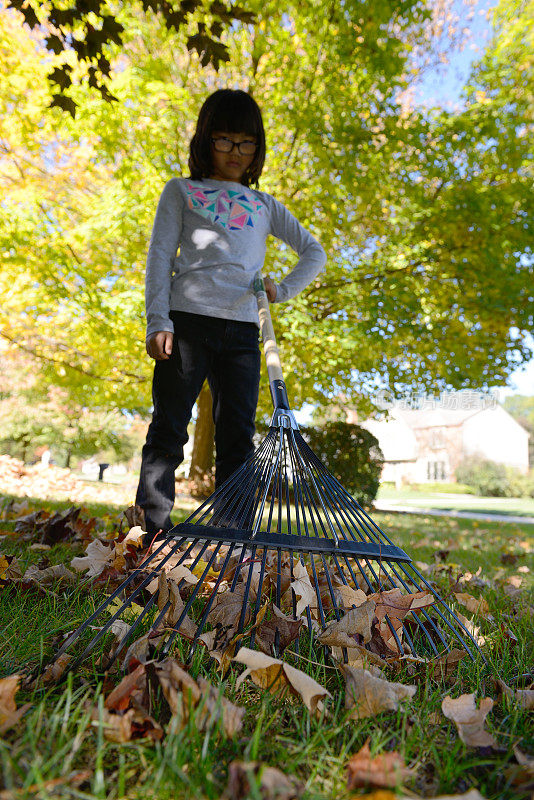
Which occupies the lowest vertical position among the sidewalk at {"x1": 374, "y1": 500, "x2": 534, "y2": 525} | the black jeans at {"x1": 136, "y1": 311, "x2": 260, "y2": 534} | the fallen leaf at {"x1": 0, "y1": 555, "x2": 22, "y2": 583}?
the sidewalk at {"x1": 374, "y1": 500, "x2": 534, "y2": 525}

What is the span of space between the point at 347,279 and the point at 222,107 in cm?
446

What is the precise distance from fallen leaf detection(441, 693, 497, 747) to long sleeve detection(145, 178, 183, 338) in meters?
1.56

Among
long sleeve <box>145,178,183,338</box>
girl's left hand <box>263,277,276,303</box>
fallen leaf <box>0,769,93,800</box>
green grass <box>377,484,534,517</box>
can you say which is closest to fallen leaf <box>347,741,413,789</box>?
fallen leaf <box>0,769,93,800</box>

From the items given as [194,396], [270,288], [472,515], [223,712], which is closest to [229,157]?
[270,288]

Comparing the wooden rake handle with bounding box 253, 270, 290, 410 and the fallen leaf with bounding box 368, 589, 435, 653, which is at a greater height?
the wooden rake handle with bounding box 253, 270, 290, 410

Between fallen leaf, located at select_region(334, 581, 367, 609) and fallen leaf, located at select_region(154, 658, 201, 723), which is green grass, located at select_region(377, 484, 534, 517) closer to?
fallen leaf, located at select_region(334, 581, 367, 609)

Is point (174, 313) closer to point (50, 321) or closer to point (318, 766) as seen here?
point (318, 766)

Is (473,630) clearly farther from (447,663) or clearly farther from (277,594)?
(277,594)

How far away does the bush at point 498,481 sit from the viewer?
24.5 meters

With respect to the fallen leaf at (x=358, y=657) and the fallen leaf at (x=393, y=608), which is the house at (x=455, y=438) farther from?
the fallen leaf at (x=358, y=657)

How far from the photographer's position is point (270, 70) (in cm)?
631

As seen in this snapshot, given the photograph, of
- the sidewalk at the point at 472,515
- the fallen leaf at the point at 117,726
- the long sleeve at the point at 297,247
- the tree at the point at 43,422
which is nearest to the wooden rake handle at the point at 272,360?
the long sleeve at the point at 297,247

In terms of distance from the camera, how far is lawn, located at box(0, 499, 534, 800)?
0.74 metres

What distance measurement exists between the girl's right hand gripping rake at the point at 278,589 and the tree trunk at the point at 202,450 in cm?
618
